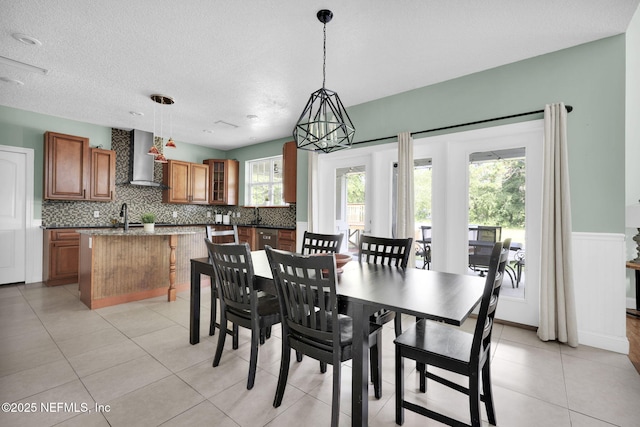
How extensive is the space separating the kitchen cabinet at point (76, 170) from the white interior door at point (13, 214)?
0.45m

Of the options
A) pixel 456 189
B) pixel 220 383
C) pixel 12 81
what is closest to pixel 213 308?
pixel 220 383

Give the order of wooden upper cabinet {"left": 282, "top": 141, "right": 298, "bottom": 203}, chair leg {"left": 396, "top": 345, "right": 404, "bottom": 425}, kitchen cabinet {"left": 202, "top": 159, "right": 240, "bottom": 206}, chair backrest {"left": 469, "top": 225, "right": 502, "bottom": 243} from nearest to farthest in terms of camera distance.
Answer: chair leg {"left": 396, "top": 345, "right": 404, "bottom": 425}, chair backrest {"left": 469, "top": 225, "right": 502, "bottom": 243}, wooden upper cabinet {"left": 282, "top": 141, "right": 298, "bottom": 203}, kitchen cabinet {"left": 202, "top": 159, "right": 240, "bottom": 206}

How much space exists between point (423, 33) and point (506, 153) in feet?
5.27

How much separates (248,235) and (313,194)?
207 centimetres

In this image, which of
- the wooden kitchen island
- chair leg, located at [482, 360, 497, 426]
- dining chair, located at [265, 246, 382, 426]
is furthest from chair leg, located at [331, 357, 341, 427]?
the wooden kitchen island

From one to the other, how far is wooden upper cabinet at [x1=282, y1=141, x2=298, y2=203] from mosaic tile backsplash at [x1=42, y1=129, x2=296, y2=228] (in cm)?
62

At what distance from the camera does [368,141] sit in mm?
4207

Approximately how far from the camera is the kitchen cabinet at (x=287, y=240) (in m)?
5.43

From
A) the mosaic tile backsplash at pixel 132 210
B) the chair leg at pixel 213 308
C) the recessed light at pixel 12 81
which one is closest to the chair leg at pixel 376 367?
the chair leg at pixel 213 308

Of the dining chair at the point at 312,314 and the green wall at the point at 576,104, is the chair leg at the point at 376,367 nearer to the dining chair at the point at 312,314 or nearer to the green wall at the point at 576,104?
the dining chair at the point at 312,314

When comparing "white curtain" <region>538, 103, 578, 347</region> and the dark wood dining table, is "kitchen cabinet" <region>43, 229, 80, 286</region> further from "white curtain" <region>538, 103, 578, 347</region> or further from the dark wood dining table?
"white curtain" <region>538, 103, 578, 347</region>

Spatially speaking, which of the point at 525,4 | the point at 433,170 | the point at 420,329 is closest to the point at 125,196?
the point at 433,170

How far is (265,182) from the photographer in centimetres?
672

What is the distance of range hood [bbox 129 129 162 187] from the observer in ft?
18.6
